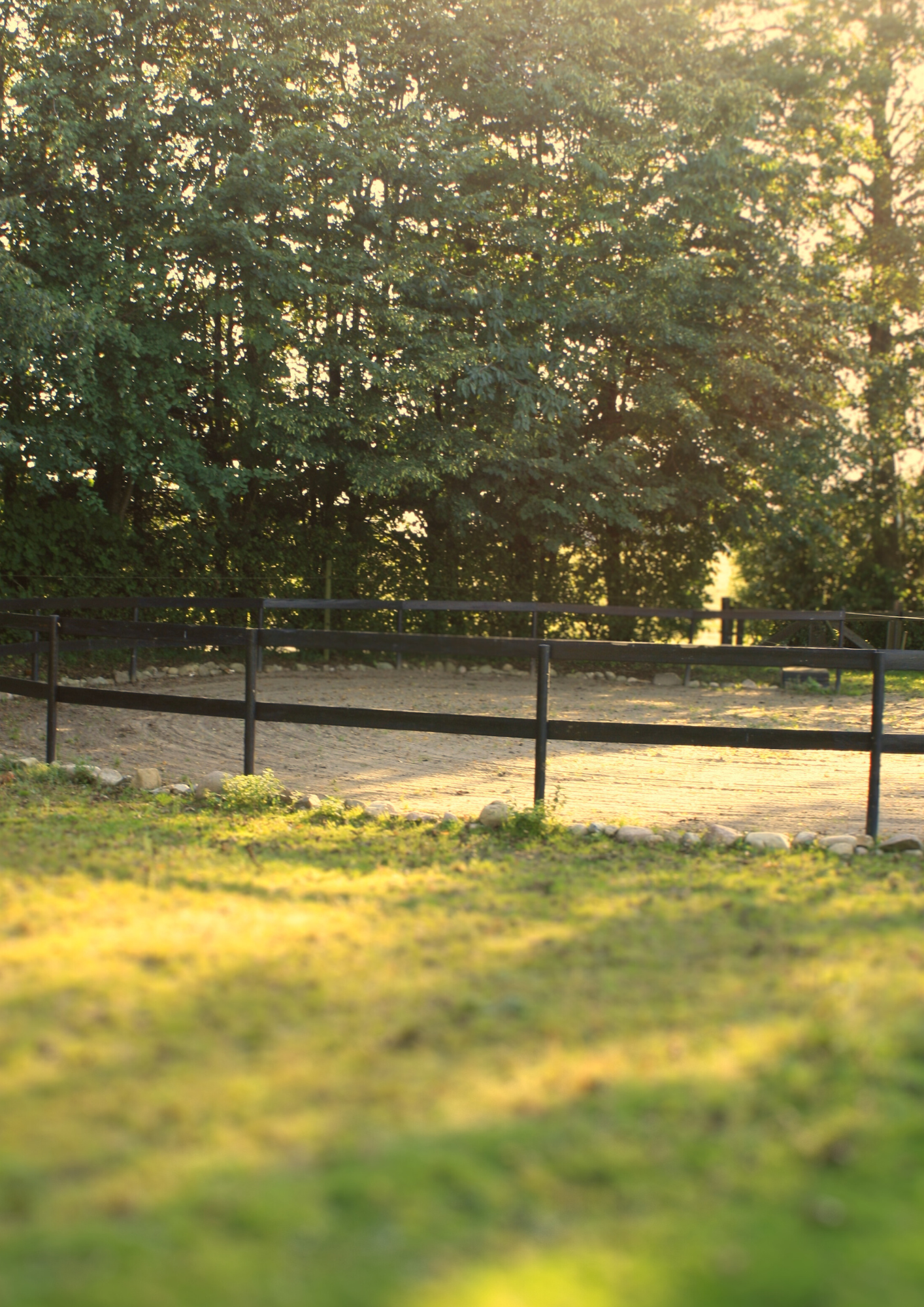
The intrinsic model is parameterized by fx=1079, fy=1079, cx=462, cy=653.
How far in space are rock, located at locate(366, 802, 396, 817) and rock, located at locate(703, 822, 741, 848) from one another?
1948 mm

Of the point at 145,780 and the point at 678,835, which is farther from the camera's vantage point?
the point at 145,780

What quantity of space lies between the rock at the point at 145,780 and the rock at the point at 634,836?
3.32 meters

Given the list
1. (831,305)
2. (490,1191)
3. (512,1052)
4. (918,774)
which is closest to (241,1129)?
(490,1191)

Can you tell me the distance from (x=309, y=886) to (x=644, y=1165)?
272 cm

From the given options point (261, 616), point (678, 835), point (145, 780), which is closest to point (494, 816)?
point (678, 835)

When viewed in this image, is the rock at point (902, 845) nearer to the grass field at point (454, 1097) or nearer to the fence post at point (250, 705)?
the grass field at point (454, 1097)

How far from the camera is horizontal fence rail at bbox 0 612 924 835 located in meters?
6.46

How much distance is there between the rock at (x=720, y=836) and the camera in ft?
20.3

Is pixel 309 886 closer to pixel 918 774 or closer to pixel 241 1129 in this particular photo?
pixel 241 1129

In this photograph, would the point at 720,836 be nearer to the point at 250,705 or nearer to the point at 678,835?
the point at 678,835

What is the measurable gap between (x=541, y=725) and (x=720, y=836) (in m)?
1.28

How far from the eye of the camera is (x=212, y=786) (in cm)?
728

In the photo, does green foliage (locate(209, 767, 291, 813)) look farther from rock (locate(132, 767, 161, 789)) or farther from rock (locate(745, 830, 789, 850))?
rock (locate(745, 830, 789, 850))

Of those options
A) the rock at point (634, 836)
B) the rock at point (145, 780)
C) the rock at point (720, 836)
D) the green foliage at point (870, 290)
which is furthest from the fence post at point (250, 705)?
the green foliage at point (870, 290)
